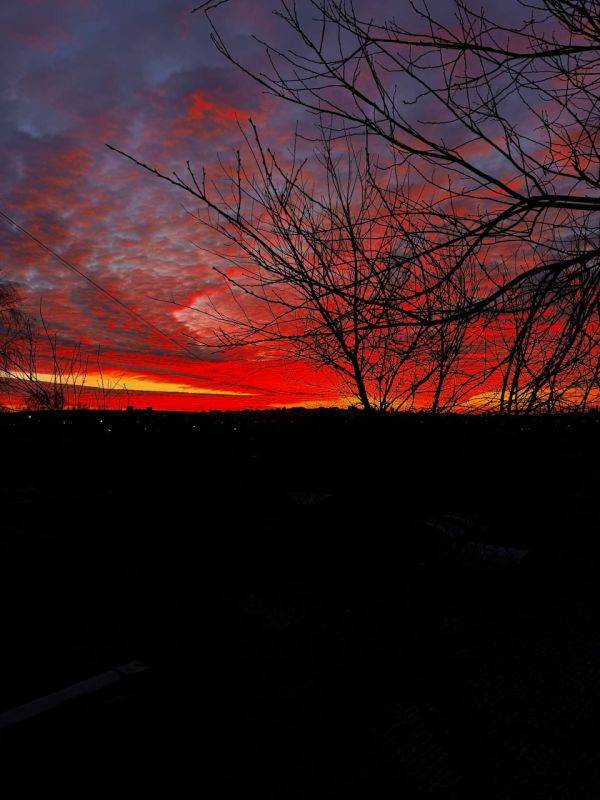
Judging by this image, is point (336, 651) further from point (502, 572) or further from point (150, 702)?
point (502, 572)

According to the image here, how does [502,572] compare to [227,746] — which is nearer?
[227,746]

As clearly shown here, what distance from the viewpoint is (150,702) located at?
4.96 feet

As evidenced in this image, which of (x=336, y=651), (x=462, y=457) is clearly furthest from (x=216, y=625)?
(x=462, y=457)

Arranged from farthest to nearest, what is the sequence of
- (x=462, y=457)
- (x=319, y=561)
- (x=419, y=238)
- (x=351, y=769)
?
(x=462, y=457), (x=419, y=238), (x=319, y=561), (x=351, y=769)

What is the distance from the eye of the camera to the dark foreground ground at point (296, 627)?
1.36 m

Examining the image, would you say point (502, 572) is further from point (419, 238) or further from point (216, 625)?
point (419, 238)

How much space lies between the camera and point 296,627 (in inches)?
74.3

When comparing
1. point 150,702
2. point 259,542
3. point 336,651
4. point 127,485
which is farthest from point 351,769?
point 127,485

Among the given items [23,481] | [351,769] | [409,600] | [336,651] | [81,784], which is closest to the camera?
[81,784]

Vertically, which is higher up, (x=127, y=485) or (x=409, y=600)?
(x=127, y=485)

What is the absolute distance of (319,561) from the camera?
258cm

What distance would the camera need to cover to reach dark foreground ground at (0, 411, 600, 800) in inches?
53.4

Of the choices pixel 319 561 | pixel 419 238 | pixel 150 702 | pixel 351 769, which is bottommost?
pixel 351 769

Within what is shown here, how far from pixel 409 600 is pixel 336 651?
1.74 feet
